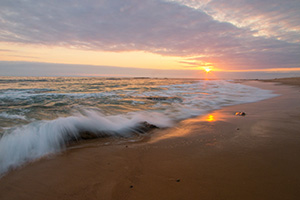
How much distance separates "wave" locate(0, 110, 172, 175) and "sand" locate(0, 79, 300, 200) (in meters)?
0.33

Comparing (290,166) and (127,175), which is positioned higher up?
(290,166)

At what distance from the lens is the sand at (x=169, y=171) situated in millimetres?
1884

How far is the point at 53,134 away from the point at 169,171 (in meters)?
2.74

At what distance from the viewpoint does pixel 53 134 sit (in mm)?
3658

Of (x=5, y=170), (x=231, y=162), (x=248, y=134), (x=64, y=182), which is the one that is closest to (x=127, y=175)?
(x=64, y=182)

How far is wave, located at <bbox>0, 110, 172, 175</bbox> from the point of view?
282 centimetres

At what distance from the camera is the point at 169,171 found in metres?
2.30

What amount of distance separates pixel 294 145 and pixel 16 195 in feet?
14.0

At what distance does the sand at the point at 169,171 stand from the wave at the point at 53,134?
1.07 feet

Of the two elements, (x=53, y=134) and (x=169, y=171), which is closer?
(x=169, y=171)

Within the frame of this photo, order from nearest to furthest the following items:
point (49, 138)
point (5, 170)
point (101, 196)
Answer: point (101, 196), point (5, 170), point (49, 138)

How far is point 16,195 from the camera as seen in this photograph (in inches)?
75.7

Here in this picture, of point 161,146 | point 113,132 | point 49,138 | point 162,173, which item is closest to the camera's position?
point 162,173

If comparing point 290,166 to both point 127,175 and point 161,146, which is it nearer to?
point 161,146
